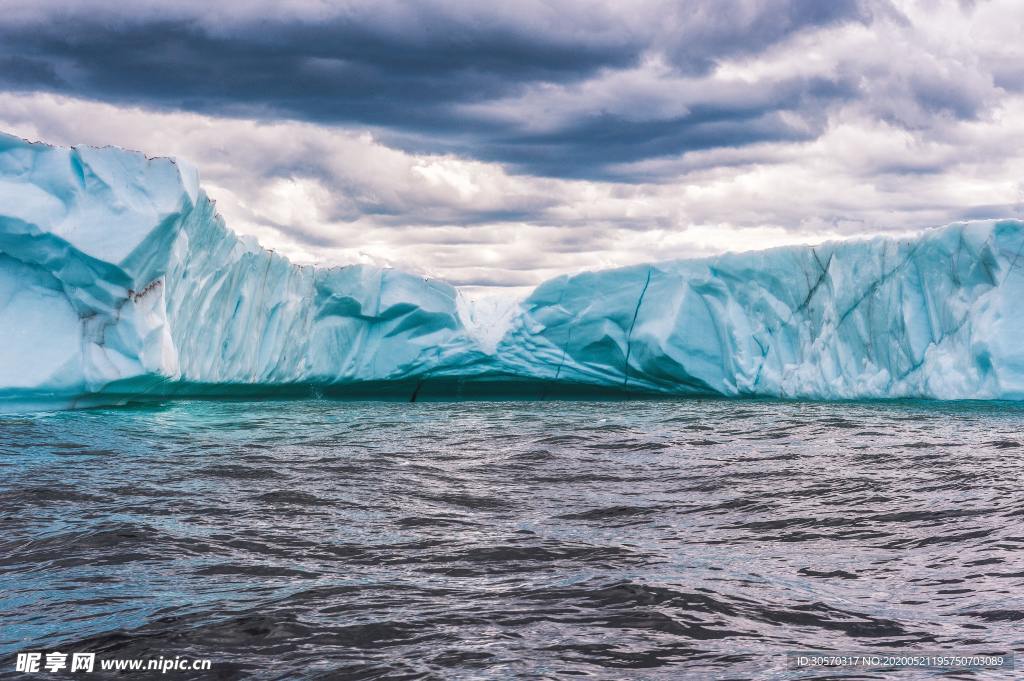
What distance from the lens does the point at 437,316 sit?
1820 centimetres

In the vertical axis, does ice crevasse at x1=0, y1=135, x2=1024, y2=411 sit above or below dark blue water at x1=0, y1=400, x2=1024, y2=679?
above

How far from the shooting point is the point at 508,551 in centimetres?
639

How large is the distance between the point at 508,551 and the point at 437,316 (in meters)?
12.0

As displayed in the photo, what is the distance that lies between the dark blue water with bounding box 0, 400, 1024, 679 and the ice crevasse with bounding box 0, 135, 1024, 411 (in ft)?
8.88

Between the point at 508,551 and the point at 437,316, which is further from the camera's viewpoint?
the point at 437,316

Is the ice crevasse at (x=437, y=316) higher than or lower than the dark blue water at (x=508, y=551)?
higher

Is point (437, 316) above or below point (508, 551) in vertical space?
above

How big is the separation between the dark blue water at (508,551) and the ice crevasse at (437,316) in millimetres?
2707

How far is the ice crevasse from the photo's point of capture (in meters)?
14.7

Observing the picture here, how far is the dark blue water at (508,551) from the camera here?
4.52 metres

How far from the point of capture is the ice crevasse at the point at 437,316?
1466 centimetres

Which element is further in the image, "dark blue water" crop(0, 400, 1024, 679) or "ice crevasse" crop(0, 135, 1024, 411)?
"ice crevasse" crop(0, 135, 1024, 411)

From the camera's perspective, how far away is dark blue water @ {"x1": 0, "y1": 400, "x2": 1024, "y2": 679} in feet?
14.8

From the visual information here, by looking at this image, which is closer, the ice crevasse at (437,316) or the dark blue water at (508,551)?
the dark blue water at (508,551)
